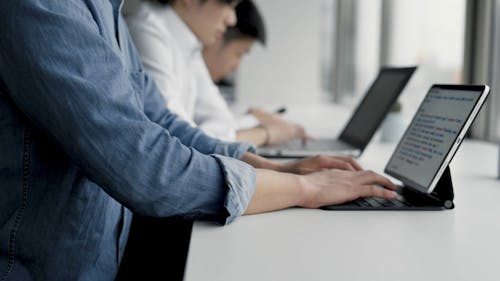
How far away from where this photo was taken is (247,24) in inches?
102

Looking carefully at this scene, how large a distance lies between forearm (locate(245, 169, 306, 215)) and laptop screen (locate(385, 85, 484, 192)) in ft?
0.69

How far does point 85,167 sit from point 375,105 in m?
1.07

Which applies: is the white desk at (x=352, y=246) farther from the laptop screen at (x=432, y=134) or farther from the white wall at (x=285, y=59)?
the white wall at (x=285, y=59)

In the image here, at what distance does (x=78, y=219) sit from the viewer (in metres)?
0.86

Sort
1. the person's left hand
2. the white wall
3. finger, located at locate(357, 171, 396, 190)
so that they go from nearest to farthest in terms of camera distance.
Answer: finger, located at locate(357, 171, 396, 190) → the person's left hand → the white wall

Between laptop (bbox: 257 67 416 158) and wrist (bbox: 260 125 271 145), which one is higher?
laptop (bbox: 257 67 416 158)

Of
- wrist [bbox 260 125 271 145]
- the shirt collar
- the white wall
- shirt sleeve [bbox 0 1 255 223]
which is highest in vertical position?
shirt sleeve [bbox 0 1 255 223]

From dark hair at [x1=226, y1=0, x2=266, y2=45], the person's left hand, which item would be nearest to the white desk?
the person's left hand

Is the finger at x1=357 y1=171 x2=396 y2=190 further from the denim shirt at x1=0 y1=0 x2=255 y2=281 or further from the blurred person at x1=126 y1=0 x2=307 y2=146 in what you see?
the blurred person at x1=126 y1=0 x2=307 y2=146

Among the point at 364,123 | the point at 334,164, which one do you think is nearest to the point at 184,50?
the point at 364,123

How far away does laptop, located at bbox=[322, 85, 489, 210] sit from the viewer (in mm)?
932

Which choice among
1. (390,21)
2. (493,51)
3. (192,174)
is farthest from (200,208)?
(390,21)

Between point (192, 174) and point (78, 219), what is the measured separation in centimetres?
19

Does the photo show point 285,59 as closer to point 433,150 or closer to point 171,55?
point 171,55
